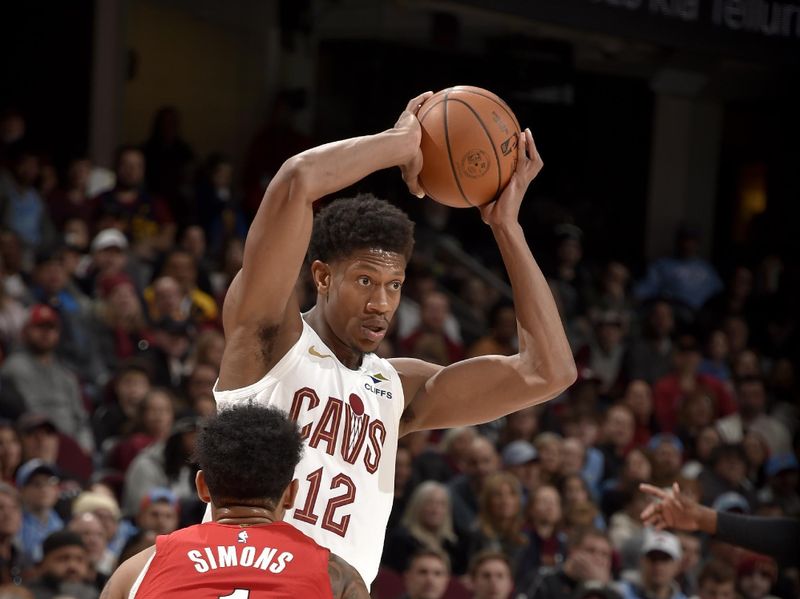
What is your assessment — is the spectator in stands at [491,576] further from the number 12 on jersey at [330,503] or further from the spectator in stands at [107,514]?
the number 12 on jersey at [330,503]

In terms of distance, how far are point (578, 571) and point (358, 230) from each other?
4093 millimetres

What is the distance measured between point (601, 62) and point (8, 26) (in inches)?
213

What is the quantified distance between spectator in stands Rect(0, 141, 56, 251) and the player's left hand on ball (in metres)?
5.67

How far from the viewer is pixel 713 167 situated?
45.5 feet

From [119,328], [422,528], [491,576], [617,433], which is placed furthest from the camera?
[617,433]

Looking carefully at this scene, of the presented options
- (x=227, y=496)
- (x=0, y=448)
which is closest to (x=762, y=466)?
(x=0, y=448)

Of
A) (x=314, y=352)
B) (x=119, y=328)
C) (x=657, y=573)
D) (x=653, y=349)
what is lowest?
(x=657, y=573)

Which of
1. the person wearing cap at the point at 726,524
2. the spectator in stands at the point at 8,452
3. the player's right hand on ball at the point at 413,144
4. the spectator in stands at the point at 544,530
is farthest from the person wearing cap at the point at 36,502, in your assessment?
the player's right hand on ball at the point at 413,144

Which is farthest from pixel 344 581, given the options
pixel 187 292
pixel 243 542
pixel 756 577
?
pixel 187 292

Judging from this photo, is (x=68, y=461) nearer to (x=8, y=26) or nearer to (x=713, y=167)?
(x=8, y=26)

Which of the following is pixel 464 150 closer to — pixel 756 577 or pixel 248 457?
pixel 248 457

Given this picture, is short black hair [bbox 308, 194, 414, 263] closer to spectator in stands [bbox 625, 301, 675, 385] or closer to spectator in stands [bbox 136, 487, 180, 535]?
spectator in stands [bbox 136, 487, 180, 535]

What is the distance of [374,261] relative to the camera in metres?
3.49

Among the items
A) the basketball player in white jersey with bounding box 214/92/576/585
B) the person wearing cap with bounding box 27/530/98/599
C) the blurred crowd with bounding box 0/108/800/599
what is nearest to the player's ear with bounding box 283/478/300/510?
the basketball player in white jersey with bounding box 214/92/576/585
